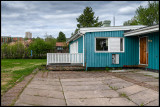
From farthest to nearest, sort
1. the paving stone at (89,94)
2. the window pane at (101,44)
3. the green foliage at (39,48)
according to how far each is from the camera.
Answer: the green foliage at (39,48), the window pane at (101,44), the paving stone at (89,94)

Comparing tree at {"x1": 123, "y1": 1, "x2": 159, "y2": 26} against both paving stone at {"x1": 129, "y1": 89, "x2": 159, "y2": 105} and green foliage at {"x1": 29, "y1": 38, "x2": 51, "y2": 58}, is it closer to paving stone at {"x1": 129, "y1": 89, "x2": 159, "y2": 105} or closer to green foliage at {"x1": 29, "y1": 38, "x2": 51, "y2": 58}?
green foliage at {"x1": 29, "y1": 38, "x2": 51, "y2": 58}

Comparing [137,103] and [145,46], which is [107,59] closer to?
[145,46]

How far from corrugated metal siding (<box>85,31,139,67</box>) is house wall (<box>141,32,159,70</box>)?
3.92 feet

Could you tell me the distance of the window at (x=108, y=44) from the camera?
9724 mm

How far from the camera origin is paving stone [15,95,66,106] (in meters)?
3.18

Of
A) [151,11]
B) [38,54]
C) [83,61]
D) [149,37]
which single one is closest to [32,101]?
[83,61]

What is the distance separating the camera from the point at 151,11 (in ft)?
81.5

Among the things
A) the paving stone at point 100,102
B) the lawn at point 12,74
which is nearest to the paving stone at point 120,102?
the paving stone at point 100,102

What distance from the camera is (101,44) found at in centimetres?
976

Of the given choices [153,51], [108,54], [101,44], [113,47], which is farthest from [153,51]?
[101,44]

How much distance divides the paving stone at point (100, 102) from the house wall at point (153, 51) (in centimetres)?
546

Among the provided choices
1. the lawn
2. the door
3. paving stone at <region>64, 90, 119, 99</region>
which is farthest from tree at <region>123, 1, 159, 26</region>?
paving stone at <region>64, 90, 119, 99</region>

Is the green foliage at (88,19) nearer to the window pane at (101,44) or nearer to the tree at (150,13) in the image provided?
the tree at (150,13)

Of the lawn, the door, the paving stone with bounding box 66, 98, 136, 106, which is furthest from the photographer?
the door
